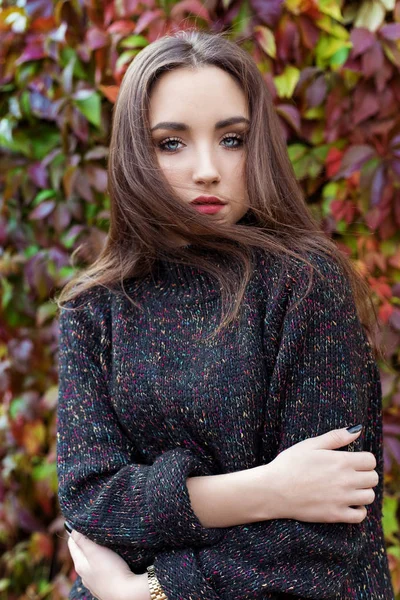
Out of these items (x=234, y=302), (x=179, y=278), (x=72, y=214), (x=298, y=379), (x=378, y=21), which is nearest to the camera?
(x=298, y=379)

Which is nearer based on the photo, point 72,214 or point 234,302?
point 234,302

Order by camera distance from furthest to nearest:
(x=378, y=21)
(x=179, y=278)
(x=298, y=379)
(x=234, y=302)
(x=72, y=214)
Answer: (x=72, y=214), (x=378, y=21), (x=179, y=278), (x=234, y=302), (x=298, y=379)

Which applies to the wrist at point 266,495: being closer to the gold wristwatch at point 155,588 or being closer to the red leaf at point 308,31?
the gold wristwatch at point 155,588

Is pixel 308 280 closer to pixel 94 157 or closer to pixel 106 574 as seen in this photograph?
pixel 106 574

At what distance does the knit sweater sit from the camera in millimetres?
1125

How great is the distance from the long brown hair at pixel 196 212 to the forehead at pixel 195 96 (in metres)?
0.02

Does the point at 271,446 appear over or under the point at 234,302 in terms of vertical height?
under

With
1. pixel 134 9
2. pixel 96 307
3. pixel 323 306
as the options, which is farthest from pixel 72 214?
pixel 323 306

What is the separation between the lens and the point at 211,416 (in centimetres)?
121

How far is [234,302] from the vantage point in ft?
4.13

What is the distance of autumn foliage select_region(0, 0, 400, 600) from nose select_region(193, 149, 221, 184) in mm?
664

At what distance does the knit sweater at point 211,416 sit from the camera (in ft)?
3.69

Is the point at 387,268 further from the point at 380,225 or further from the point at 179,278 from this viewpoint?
the point at 179,278

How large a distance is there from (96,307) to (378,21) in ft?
3.54
